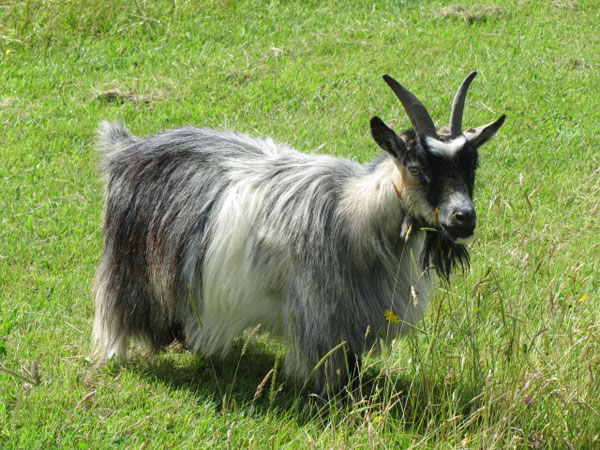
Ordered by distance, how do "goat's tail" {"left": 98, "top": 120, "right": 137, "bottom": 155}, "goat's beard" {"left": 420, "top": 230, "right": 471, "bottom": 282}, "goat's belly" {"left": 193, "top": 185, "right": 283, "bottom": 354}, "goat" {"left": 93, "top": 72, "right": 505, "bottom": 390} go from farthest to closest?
"goat's tail" {"left": 98, "top": 120, "right": 137, "bottom": 155}, "goat's belly" {"left": 193, "top": 185, "right": 283, "bottom": 354}, "goat's beard" {"left": 420, "top": 230, "right": 471, "bottom": 282}, "goat" {"left": 93, "top": 72, "right": 505, "bottom": 390}

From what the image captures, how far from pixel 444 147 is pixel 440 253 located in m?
0.62

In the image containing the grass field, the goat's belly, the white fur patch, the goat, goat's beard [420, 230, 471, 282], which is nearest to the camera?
the grass field

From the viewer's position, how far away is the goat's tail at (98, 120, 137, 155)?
5250 millimetres

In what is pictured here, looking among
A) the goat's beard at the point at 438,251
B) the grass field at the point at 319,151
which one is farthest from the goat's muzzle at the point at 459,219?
the grass field at the point at 319,151

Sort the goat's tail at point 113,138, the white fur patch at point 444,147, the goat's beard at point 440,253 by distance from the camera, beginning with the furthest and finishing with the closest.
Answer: the goat's tail at point 113,138, the goat's beard at point 440,253, the white fur patch at point 444,147

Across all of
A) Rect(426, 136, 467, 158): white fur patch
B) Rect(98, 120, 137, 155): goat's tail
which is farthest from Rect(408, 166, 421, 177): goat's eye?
Rect(98, 120, 137, 155): goat's tail

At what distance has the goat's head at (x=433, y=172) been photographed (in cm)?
401

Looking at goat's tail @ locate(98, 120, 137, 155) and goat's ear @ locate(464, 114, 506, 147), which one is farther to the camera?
goat's tail @ locate(98, 120, 137, 155)

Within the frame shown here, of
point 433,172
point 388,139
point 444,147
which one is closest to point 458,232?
point 433,172

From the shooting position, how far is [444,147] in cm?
407

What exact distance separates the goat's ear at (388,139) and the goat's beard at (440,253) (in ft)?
1.44

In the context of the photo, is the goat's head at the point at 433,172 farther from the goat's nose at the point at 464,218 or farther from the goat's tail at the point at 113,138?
the goat's tail at the point at 113,138

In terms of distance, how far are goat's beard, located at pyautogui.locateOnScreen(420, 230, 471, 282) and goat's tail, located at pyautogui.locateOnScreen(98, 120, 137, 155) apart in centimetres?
199

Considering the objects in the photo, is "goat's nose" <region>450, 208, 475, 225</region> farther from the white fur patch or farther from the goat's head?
the white fur patch
